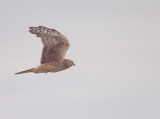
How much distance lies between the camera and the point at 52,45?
13.2m

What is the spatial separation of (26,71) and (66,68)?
1.20 meters

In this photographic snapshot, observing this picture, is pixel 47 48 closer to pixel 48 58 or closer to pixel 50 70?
pixel 48 58

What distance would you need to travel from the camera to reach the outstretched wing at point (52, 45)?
13.0m

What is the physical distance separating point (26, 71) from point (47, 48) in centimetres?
159

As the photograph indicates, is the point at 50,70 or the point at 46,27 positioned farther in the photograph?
the point at 46,27

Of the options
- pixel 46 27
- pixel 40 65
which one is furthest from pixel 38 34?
pixel 40 65

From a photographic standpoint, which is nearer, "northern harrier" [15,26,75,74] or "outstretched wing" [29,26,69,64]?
"northern harrier" [15,26,75,74]

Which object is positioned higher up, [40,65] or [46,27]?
[46,27]

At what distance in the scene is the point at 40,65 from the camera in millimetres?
12180

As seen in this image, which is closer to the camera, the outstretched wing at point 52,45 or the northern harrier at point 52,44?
the northern harrier at point 52,44

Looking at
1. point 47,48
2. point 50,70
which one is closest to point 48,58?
point 47,48

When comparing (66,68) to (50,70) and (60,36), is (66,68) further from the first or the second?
(60,36)

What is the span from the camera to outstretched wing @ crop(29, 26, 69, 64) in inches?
510

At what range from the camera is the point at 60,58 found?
12.8 m
